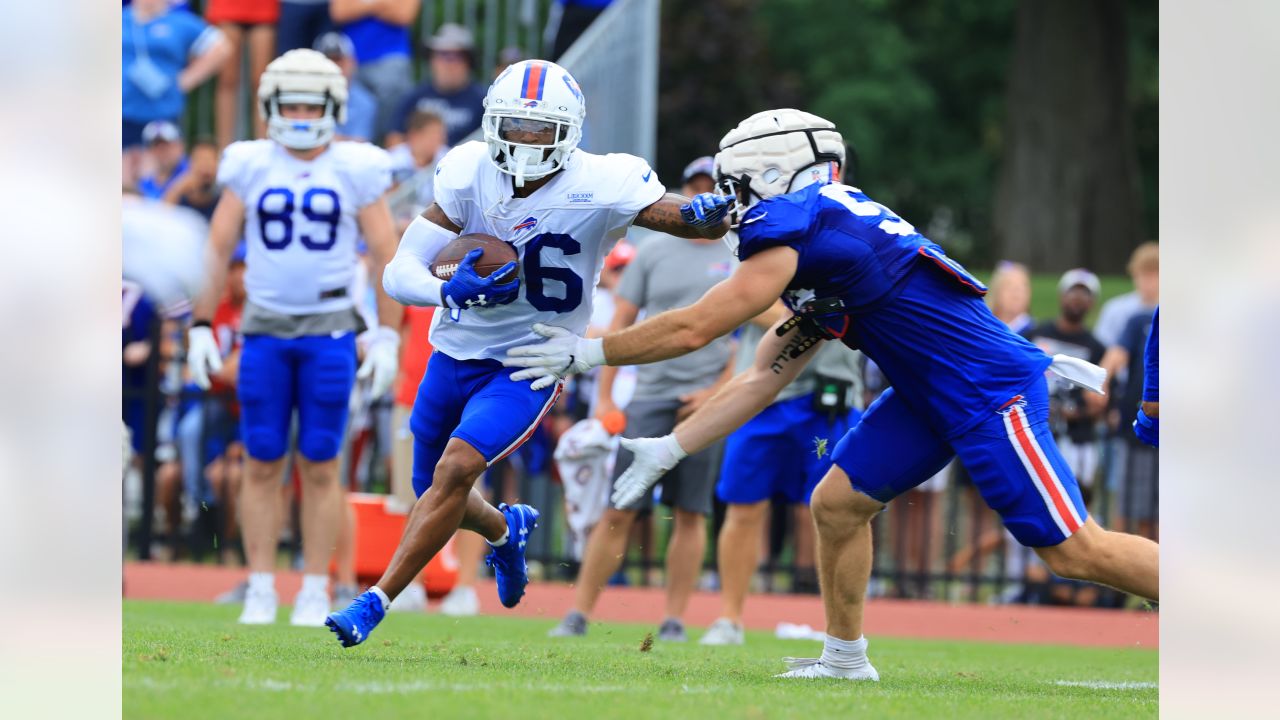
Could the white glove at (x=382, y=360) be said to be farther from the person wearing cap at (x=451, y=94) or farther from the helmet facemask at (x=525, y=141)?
the person wearing cap at (x=451, y=94)

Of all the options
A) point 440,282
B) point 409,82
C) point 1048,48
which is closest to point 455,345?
point 440,282

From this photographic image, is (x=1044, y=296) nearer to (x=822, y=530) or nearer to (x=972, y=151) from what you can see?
(x=972, y=151)

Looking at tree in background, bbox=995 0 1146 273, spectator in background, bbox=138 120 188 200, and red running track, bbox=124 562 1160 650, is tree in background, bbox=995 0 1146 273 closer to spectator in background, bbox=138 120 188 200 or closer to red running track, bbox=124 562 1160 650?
red running track, bbox=124 562 1160 650

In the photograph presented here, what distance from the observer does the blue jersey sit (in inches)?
215

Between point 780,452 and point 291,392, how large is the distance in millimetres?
2377

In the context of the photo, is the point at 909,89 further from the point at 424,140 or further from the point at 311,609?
the point at 311,609

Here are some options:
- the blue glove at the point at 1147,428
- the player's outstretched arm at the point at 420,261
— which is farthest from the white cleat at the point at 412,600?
the blue glove at the point at 1147,428

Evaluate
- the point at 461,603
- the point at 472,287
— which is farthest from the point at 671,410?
the point at 472,287

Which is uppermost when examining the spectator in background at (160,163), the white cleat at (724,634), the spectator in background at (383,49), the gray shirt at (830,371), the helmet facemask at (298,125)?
the spectator in background at (383,49)

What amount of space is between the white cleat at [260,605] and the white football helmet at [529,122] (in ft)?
9.36

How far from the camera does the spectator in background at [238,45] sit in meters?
14.3

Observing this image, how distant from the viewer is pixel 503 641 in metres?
7.32

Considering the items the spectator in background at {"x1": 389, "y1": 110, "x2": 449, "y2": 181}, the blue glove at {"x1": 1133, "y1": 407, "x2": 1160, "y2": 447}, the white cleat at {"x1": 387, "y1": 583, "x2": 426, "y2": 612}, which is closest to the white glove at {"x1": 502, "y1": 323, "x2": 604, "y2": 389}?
the blue glove at {"x1": 1133, "y1": 407, "x2": 1160, "y2": 447}

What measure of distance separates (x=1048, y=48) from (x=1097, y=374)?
17.1 m
